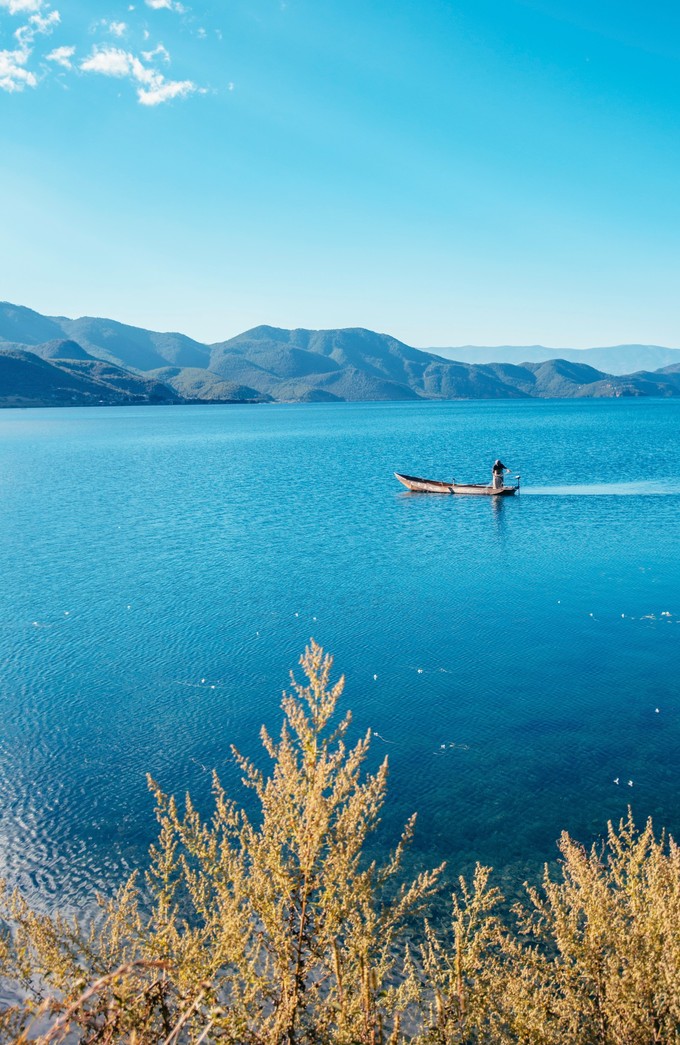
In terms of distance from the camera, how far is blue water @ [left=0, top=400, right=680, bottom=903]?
23.2 meters

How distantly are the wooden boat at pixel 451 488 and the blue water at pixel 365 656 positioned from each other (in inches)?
74.4

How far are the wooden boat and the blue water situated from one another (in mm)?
1890

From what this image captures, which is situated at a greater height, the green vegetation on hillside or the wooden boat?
the wooden boat

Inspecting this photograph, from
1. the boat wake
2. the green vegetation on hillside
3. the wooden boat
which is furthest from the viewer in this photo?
the boat wake

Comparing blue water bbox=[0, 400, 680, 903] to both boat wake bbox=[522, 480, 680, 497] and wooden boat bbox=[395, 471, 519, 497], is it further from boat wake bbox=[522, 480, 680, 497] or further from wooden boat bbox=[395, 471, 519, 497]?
wooden boat bbox=[395, 471, 519, 497]

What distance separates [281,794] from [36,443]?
162599mm

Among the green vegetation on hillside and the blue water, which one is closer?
the green vegetation on hillside

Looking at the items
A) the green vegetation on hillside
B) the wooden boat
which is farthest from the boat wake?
the green vegetation on hillside

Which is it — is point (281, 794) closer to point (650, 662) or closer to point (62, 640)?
point (650, 662)

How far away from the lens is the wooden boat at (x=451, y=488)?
77.9 meters

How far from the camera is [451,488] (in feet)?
264

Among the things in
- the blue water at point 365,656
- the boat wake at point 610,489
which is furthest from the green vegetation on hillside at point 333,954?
the boat wake at point 610,489

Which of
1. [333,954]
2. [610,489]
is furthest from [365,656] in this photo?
[610,489]

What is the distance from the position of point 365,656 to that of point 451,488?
4810 centimetres
